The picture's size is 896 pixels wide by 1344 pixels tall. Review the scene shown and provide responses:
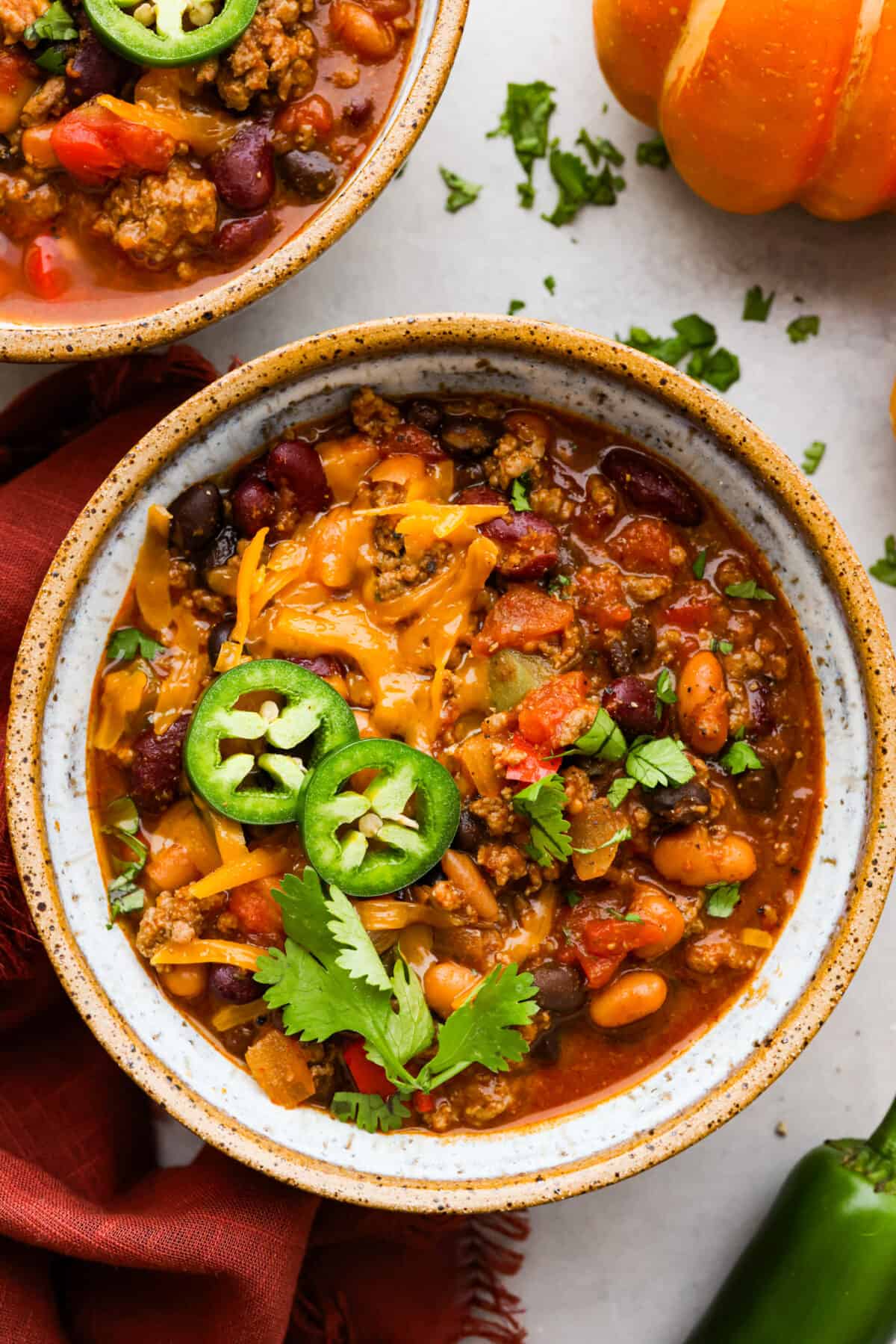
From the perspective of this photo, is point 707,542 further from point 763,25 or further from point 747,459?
point 763,25

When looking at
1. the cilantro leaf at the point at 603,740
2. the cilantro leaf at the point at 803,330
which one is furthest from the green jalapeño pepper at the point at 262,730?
the cilantro leaf at the point at 803,330

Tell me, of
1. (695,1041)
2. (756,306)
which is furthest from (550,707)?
(756,306)

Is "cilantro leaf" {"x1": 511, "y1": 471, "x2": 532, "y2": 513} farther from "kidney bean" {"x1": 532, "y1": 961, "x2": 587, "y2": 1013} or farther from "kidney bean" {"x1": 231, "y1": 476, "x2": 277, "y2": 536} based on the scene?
"kidney bean" {"x1": 532, "y1": 961, "x2": 587, "y2": 1013}

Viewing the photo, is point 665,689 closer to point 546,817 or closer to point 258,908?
point 546,817

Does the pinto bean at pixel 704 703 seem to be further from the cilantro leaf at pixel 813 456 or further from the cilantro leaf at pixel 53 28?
the cilantro leaf at pixel 53 28

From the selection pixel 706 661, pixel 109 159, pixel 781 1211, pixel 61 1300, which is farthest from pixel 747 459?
pixel 61 1300
